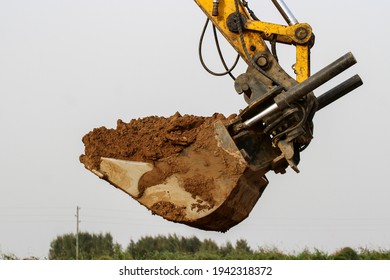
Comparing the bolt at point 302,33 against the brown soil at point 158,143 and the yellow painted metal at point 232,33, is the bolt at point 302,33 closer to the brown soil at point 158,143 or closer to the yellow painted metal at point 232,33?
the yellow painted metal at point 232,33

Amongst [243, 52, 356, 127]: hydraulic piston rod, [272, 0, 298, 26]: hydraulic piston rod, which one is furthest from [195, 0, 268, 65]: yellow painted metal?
[243, 52, 356, 127]: hydraulic piston rod

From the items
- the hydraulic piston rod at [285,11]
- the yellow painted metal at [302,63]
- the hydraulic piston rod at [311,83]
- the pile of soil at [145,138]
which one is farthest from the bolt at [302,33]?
the pile of soil at [145,138]

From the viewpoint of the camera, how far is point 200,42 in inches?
517

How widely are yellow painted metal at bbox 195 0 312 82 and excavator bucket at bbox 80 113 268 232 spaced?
3.23ft

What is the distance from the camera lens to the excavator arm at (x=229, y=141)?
40.3 feet

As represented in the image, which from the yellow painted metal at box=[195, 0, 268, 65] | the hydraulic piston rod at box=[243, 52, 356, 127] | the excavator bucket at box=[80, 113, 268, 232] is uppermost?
the yellow painted metal at box=[195, 0, 268, 65]

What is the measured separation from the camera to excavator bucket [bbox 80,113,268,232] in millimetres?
12289

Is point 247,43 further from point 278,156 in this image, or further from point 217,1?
point 278,156

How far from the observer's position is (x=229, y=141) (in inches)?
485

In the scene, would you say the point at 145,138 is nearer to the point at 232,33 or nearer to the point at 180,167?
the point at 180,167

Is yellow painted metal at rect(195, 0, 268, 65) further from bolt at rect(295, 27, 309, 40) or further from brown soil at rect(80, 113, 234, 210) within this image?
brown soil at rect(80, 113, 234, 210)

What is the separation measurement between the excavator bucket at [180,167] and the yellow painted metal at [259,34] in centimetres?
99

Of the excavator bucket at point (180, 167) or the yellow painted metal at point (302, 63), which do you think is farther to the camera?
the yellow painted metal at point (302, 63)

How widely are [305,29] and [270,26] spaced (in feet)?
1.46
